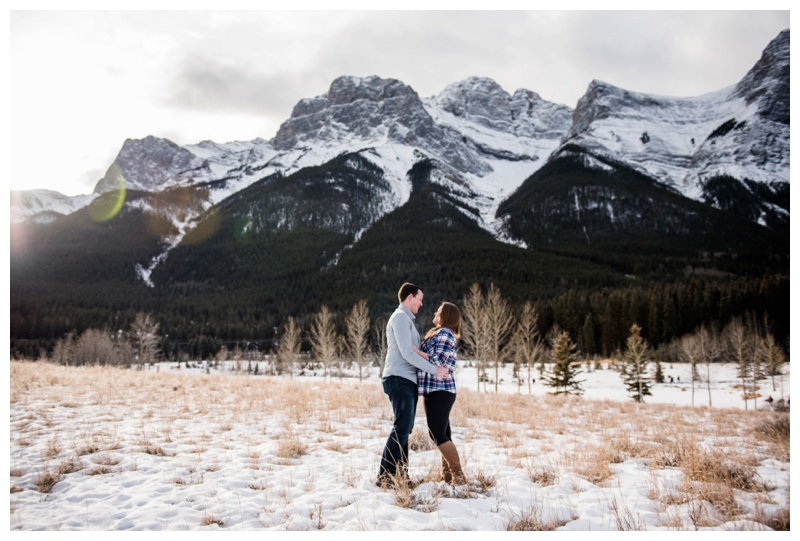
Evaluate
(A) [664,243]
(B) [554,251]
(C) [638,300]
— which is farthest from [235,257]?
(A) [664,243]

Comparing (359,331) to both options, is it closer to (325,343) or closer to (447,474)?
(325,343)

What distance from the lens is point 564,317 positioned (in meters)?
85.3

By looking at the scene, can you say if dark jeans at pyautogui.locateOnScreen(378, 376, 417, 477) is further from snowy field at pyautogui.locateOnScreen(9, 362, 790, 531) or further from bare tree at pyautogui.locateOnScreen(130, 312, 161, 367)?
bare tree at pyautogui.locateOnScreen(130, 312, 161, 367)

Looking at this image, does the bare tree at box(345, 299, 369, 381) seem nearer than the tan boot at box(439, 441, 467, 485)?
No

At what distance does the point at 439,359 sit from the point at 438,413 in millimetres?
629

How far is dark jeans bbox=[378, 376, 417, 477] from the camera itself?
16.8ft

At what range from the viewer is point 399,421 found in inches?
203

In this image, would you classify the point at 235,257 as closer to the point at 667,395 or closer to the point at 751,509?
the point at 667,395

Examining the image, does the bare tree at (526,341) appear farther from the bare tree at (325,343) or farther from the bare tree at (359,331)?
the bare tree at (325,343)

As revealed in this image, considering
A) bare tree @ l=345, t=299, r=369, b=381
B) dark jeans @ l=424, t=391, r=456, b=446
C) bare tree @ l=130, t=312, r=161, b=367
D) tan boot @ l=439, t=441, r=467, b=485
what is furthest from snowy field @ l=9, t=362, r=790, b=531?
bare tree @ l=130, t=312, r=161, b=367

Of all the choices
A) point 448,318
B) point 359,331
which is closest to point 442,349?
point 448,318

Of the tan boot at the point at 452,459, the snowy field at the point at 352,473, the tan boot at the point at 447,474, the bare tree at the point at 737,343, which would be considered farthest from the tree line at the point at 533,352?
the tan boot at the point at 452,459

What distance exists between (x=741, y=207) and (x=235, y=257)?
743ft

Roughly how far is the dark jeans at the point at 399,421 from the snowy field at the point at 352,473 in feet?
1.01
